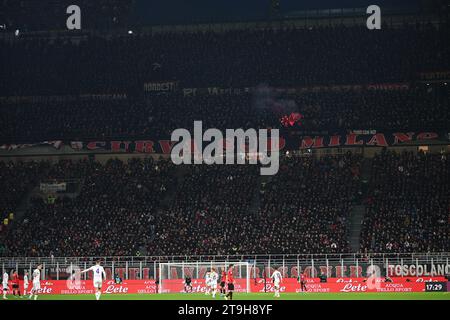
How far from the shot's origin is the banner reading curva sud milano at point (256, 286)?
1905 inches

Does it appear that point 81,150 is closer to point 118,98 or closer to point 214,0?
point 118,98

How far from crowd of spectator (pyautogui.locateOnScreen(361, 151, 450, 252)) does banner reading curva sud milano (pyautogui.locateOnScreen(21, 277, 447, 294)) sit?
5264 mm

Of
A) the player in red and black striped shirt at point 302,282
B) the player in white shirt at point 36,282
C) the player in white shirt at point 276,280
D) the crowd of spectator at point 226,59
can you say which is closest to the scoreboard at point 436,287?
the player in red and black striped shirt at point 302,282

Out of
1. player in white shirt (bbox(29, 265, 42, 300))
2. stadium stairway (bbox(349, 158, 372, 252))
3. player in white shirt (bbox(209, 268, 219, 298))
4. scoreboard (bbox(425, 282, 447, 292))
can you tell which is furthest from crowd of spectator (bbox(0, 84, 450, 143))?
player in white shirt (bbox(29, 265, 42, 300))

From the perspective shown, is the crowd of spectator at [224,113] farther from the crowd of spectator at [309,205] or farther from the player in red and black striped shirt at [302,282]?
the player in red and black striped shirt at [302,282]

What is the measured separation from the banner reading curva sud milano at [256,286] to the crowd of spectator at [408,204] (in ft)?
17.3

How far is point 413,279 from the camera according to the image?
48.5 m

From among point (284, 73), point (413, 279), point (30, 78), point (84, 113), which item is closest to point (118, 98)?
point (84, 113)

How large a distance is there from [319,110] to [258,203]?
1022 centimetres

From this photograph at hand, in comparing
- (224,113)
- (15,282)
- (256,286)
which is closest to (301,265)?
(256,286)

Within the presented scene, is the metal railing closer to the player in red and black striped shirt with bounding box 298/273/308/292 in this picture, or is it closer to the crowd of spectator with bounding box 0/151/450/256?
the player in red and black striped shirt with bounding box 298/273/308/292

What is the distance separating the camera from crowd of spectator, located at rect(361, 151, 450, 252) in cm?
5447

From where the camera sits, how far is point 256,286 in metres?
49.8

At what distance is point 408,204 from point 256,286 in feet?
48.3
